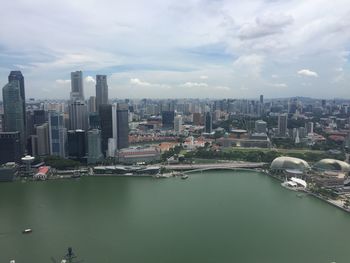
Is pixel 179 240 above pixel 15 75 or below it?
below

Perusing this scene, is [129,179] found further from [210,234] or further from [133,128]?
[133,128]

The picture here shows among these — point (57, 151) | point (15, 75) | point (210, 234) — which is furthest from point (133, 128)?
point (210, 234)

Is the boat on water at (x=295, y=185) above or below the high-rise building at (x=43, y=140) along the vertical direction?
below

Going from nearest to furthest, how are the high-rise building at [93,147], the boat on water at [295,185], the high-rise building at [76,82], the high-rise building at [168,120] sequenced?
the boat on water at [295,185], the high-rise building at [93,147], the high-rise building at [168,120], the high-rise building at [76,82]

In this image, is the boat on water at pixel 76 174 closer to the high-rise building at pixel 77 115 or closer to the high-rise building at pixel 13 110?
the high-rise building at pixel 13 110

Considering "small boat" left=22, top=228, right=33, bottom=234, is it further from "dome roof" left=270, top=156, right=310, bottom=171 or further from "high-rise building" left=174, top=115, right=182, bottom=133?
"high-rise building" left=174, top=115, right=182, bottom=133

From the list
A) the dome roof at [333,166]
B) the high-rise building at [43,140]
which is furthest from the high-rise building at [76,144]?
the dome roof at [333,166]
